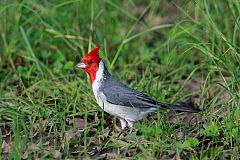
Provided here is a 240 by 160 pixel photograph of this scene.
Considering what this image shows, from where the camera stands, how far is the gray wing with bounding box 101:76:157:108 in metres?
5.09

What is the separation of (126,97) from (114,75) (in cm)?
114

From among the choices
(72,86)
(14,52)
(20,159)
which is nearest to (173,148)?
(20,159)

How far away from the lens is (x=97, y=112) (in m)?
5.43

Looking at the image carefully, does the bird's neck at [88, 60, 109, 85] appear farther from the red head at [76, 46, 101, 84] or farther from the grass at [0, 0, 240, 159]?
the grass at [0, 0, 240, 159]

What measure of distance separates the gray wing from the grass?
0.14 meters

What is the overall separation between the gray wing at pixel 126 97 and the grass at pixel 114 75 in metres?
0.14

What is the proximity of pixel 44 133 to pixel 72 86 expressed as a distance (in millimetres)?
788

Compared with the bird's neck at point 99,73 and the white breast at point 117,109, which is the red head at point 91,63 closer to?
the bird's neck at point 99,73

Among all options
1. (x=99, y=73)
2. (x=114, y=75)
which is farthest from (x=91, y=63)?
(x=114, y=75)

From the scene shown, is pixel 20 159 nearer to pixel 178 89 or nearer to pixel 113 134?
pixel 113 134

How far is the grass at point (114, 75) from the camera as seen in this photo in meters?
4.58

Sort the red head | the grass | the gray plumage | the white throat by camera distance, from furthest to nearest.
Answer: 1. the red head
2. the white throat
3. the gray plumage
4. the grass

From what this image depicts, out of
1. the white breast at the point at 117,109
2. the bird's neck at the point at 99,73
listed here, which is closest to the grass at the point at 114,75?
the white breast at the point at 117,109

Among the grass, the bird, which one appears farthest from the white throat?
the grass
